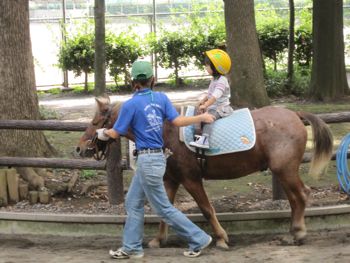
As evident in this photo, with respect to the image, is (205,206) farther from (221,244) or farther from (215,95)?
(215,95)

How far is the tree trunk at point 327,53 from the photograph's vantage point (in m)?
14.5

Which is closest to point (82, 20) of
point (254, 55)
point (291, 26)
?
point (291, 26)

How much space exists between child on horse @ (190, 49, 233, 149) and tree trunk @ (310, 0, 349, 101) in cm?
915

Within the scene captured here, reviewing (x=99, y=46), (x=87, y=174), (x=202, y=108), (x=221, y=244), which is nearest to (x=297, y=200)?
(x=221, y=244)

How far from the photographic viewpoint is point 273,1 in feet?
80.6

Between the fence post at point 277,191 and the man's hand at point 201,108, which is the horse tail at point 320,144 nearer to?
the fence post at point 277,191

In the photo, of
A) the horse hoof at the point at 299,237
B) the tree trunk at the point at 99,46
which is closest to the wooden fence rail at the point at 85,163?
the horse hoof at the point at 299,237

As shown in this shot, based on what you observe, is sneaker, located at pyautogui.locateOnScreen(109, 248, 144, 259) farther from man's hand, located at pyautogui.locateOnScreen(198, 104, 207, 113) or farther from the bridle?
man's hand, located at pyautogui.locateOnScreen(198, 104, 207, 113)

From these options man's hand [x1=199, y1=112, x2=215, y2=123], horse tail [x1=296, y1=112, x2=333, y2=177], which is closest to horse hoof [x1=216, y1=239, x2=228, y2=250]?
horse tail [x1=296, y1=112, x2=333, y2=177]

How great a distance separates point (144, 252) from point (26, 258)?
1103mm

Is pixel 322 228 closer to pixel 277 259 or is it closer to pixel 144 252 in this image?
pixel 277 259

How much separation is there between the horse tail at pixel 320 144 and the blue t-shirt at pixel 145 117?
1474mm

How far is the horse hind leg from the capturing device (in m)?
5.89

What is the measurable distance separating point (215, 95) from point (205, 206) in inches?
42.2
